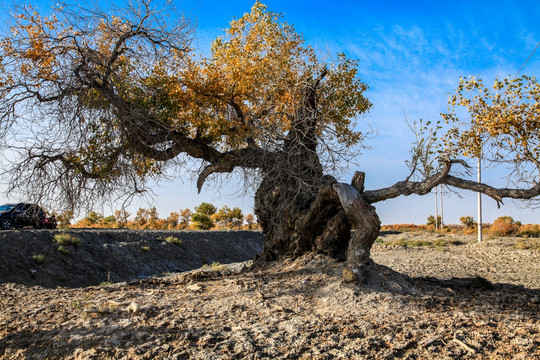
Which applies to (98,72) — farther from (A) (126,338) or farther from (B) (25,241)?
(B) (25,241)

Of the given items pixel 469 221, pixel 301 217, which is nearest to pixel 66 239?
pixel 301 217

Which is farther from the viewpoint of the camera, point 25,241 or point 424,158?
point 25,241

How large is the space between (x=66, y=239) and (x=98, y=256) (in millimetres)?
1272

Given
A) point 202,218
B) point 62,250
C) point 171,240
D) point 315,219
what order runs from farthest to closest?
point 202,218 → point 171,240 → point 62,250 → point 315,219

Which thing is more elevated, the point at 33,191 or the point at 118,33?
the point at 118,33

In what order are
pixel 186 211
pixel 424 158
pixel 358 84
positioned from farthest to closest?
pixel 186 211 < pixel 358 84 < pixel 424 158

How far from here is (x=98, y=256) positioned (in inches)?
693

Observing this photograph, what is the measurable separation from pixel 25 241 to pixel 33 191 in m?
6.54

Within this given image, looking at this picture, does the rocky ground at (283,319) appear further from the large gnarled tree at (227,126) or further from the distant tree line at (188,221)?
the distant tree line at (188,221)

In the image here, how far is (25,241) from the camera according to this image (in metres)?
16.0

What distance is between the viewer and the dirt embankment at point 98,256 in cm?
1439

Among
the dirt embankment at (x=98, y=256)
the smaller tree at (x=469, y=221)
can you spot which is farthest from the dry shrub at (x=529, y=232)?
the dirt embankment at (x=98, y=256)

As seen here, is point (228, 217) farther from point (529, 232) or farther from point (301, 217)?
point (301, 217)

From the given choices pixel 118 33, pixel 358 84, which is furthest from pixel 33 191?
pixel 358 84
